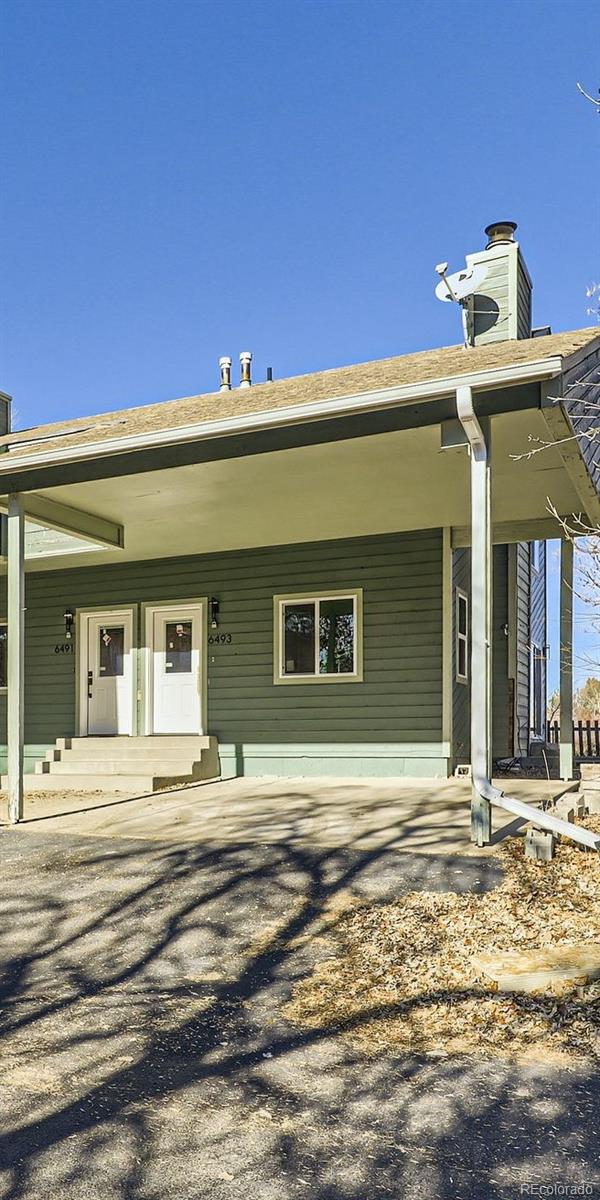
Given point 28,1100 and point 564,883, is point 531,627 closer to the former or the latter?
point 564,883

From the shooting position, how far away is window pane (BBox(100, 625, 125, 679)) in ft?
38.0

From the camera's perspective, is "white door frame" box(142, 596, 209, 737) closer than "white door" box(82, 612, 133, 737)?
Yes

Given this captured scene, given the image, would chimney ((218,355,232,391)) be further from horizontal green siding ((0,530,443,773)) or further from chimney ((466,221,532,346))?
chimney ((466,221,532,346))

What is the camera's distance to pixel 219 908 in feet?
15.9

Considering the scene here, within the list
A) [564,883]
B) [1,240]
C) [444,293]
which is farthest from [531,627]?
[1,240]

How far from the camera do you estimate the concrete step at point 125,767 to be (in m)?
9.93

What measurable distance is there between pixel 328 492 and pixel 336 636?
2603mm

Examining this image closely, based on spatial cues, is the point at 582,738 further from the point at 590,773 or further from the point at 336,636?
the point at 590,773

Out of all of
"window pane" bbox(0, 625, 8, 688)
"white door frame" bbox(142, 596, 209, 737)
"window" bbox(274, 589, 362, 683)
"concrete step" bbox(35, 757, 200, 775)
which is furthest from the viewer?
"window pane" bbox(0, 625, 8, 688)

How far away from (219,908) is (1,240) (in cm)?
2521

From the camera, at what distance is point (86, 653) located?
11766mm

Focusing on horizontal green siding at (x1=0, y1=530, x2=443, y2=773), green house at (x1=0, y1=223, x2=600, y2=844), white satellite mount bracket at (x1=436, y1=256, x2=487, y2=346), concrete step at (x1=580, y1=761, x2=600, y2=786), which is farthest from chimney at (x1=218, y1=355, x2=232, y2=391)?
concrete step at (x1=580, y1=761, x2=600, y2=786)

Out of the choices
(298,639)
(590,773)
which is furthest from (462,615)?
(590,773)

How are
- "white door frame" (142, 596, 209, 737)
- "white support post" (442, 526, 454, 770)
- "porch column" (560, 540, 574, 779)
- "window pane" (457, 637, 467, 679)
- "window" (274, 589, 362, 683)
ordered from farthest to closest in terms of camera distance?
"white door frame" (142, 596, 209, 737)
"window pane" (457, 637, 467, 679)
"window" (274, 589, 362, 683)
"white support post" (442, 526, 454, 770)
"porch column" (560, 540, 574, 779)
